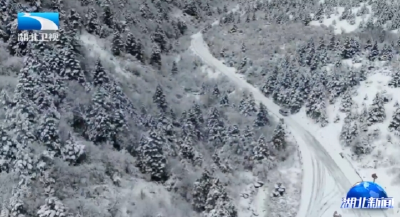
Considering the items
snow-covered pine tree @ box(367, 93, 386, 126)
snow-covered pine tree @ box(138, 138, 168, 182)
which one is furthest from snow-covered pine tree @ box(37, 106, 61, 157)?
snow-covered pine tree @ box(367, 93, 386, 126)

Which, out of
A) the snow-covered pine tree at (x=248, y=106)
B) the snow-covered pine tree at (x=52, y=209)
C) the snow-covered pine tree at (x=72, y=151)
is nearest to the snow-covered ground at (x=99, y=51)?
the snow-covered pine tree at (x=248, y=106)

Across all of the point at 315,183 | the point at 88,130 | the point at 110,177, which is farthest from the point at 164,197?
the point at 315,183

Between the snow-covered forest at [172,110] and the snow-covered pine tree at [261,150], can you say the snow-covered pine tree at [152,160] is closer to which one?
the snow-covered forest at [172,110]

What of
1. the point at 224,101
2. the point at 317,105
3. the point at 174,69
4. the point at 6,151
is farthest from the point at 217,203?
the point at 174,69

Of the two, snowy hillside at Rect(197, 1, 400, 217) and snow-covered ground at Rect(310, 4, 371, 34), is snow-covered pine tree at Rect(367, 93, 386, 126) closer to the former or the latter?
snowy hillside at Rect(197, 1, 400, 217)

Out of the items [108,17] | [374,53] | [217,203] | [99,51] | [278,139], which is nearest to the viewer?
[217,203]

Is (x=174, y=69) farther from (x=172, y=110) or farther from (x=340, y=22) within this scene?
(x=340, y=22)
